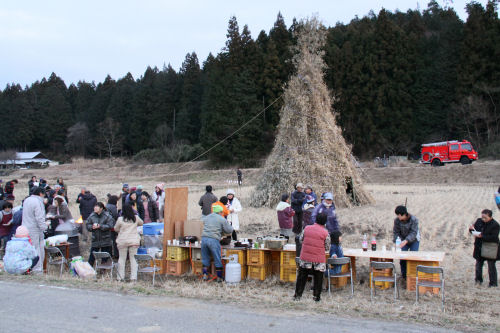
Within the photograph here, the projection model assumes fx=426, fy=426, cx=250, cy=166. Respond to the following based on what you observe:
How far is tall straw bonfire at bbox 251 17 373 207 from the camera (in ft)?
51.2

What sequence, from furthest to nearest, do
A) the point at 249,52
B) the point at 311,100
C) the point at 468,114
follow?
the point at 249,52 < the point at 468,114 < the point at 311,100

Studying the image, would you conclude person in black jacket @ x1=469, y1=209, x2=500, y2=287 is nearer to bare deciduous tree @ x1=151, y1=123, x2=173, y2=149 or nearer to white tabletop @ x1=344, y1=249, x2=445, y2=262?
white tabletop @ x1=344, y1=249, x2=445, y2=262

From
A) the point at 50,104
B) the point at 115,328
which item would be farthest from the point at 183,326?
the point at 50,104

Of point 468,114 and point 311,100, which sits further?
point 468,114

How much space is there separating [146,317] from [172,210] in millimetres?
3391

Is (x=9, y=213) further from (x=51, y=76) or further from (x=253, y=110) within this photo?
(x=51, y=76)

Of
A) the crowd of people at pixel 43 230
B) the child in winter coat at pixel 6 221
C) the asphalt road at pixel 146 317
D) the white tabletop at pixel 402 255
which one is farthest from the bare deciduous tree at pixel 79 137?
the white tabletop at pixel 402 255

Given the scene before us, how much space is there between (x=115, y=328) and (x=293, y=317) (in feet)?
7.38

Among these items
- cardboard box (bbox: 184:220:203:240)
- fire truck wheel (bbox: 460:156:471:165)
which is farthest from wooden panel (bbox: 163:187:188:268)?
fire truck wheel (bbox: 460:156:471:165)

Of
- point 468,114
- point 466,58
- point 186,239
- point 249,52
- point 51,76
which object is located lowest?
point 186,239

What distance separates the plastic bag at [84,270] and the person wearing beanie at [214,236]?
2.31 meters

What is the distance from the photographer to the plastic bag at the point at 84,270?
27.3 ft

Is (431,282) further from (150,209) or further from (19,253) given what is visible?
(19,253)

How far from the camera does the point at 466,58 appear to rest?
1593 inches
